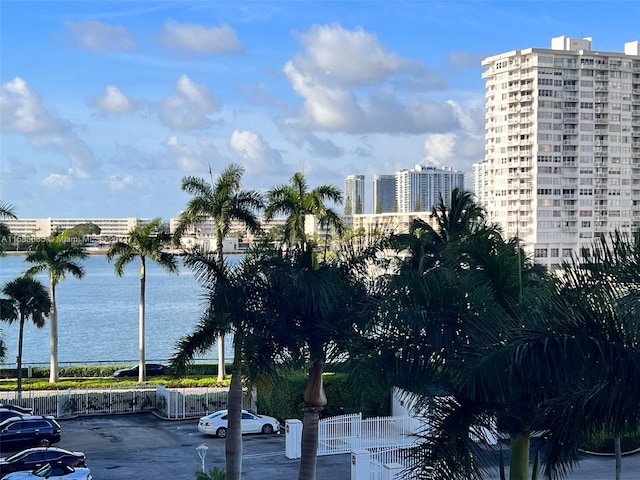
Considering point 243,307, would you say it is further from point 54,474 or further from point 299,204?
point 299,204

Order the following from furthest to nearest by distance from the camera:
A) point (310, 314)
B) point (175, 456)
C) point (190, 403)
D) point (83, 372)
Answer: point (83, 372) < point (190, 403) < point (175, 456) < point (310, 314)

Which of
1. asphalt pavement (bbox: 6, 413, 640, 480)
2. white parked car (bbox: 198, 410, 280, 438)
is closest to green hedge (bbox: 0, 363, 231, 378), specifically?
asphalt pavement (bbox: 6, 413, 640, 480)

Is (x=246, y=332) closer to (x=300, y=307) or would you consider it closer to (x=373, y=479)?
(x=300, y=307)

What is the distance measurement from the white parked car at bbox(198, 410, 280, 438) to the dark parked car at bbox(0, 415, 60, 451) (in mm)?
4549

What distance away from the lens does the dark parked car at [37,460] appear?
23.7 m

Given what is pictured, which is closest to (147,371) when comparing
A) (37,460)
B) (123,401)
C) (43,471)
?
(123,401)

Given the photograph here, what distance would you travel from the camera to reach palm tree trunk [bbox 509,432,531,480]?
11.2m

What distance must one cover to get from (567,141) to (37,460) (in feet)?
394

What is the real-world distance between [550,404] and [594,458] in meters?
18.7

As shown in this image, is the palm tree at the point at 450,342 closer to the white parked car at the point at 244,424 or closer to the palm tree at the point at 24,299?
the white parked car at the point at 244,424

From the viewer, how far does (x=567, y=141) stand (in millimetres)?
134250

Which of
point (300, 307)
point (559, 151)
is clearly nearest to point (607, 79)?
point (559, 151)

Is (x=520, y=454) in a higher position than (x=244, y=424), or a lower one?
higher

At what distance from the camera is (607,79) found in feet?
437
